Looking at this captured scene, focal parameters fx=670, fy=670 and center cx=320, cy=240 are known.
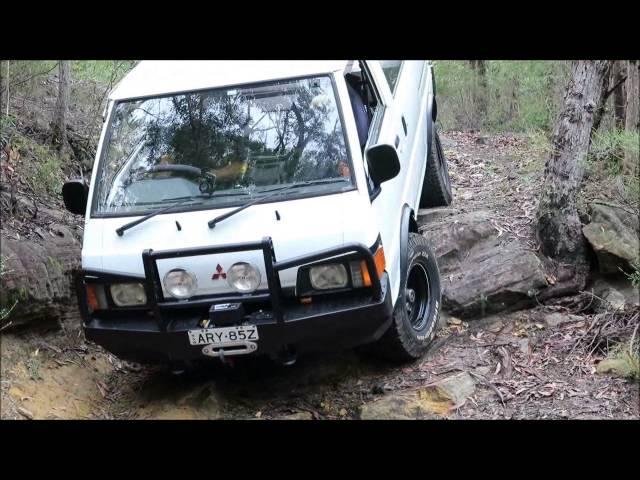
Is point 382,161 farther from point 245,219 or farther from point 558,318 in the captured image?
point 558,318

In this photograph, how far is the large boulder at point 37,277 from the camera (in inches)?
174

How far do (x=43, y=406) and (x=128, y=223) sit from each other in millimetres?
1281

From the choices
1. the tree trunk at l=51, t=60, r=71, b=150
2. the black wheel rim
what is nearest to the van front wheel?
the black wheel rim

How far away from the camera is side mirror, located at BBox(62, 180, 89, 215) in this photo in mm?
4289

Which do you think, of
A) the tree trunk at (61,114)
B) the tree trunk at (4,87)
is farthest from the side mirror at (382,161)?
the tree trunk at (61,114)

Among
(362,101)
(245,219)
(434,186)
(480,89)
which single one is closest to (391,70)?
(362,101)

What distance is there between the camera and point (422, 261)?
15.6ft

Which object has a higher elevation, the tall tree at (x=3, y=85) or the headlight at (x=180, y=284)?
the tall tree at (x=3, y=85)

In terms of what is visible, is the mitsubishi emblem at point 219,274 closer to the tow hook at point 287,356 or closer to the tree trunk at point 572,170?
the tow hook at point 287,356

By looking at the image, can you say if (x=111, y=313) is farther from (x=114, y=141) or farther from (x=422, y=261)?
(x=422, y=261)

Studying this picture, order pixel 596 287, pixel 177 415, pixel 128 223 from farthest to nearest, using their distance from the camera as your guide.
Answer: pixel 596 287, pixel 177 415, pixel 128 223

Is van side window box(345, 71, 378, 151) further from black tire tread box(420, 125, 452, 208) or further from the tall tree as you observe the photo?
the tall tree

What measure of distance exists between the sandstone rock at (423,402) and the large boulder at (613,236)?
5.17 ft

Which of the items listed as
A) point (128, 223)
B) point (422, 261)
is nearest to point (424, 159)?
point (422, 261)
